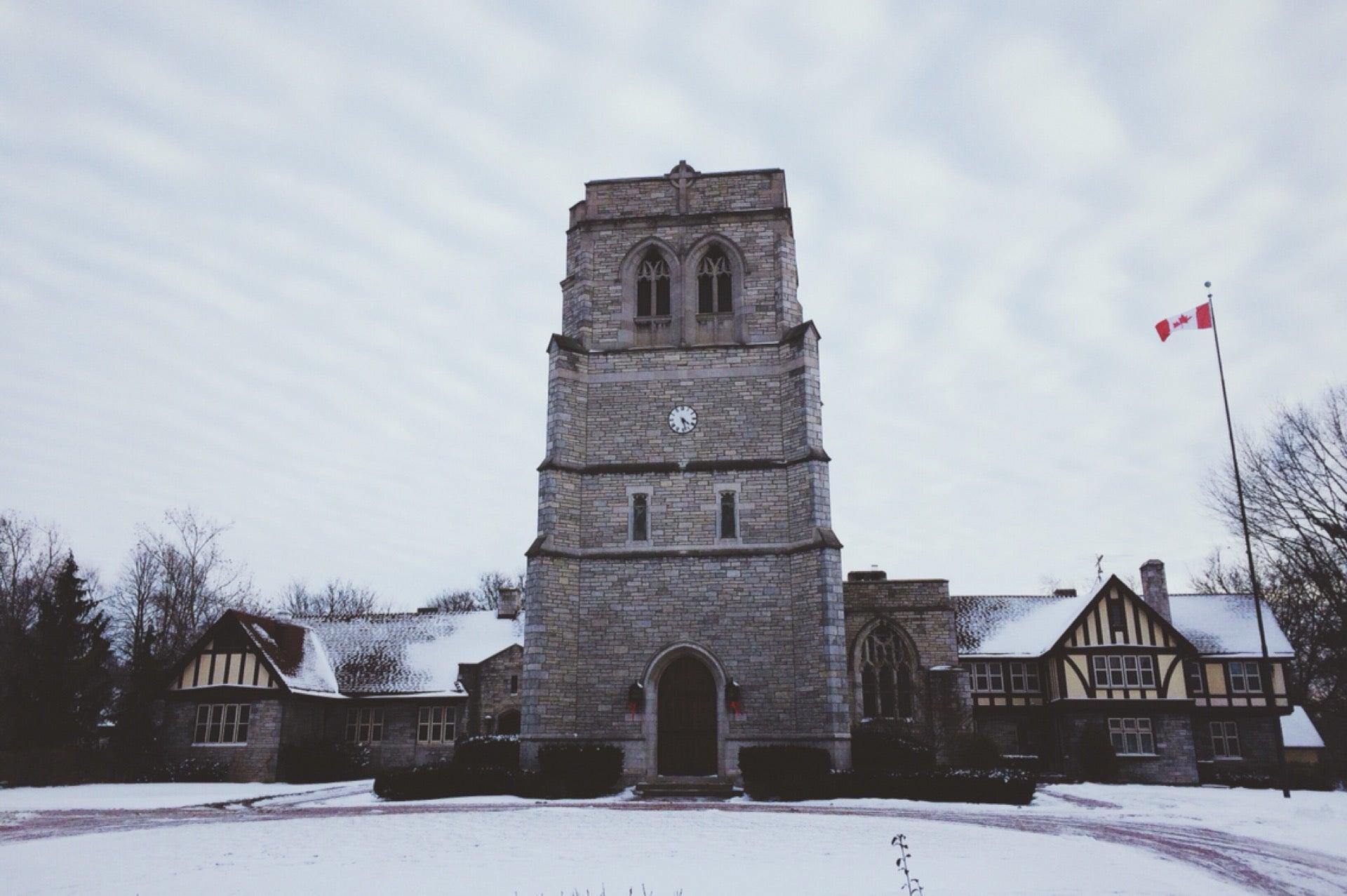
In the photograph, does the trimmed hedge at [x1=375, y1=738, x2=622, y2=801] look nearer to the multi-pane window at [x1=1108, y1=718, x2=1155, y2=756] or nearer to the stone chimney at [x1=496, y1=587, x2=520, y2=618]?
the stone chimney at [x1=496, y1=587, x2=520, y2=618]

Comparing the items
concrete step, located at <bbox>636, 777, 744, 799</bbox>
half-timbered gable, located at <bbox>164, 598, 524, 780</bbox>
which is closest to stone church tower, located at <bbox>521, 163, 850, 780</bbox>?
concrete step, located at <bbox>636, 777, 744, 799</bbox>

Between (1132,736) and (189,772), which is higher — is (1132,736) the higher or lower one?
the higher one

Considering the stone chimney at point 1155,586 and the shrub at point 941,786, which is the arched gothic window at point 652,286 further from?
the stone chimney at point 1155,586

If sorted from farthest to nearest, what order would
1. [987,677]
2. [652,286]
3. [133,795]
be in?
1. [987,677]
2. [652,286]
3. [133,795]

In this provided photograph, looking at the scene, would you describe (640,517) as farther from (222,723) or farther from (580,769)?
(222,723)

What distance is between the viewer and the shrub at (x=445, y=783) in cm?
1928

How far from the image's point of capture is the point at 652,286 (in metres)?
24.6

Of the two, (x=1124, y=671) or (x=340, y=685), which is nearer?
(x=1124, y=671)

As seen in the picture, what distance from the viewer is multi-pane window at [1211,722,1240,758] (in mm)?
30984

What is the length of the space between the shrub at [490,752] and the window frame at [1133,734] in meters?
19.5

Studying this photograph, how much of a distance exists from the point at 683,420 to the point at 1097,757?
17727mm

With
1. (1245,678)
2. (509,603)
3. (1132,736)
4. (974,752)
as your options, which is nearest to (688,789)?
(974,752)

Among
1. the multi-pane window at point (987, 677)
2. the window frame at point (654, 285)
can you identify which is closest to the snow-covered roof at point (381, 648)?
the window frame at point (654, 285)

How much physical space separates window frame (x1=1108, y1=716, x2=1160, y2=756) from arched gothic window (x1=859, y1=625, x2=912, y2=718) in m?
6.59
